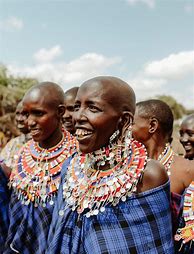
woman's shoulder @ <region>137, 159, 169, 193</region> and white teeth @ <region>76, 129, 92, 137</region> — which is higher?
white teeth @ <region>76, 129, 92, 137</region>

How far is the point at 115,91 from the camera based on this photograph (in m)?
1.99

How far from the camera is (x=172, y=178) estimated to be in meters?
2.79

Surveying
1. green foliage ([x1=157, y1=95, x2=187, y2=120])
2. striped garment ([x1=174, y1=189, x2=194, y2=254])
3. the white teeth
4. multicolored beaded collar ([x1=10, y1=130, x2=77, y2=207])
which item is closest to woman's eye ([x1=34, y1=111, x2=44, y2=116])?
multicolored beaded collar ([x1=10, y1=130, x2=77, y2=207])

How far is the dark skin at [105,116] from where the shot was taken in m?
1.98

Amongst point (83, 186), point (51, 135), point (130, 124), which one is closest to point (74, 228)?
point (83, 186)

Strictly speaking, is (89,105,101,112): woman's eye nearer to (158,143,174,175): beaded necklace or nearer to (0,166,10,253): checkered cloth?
(158,143,174,175): beaded necklace

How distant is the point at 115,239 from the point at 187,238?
484 mm

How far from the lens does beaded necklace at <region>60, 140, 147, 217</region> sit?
1.99 metres

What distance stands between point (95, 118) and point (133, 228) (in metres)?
0.60

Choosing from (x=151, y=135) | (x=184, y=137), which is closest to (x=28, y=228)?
(x=151, y=135)

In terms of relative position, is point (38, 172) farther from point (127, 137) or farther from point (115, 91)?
point (115, 91)

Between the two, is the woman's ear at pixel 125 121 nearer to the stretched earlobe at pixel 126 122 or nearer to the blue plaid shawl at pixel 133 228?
the stretched earlobe at pixel 126 122

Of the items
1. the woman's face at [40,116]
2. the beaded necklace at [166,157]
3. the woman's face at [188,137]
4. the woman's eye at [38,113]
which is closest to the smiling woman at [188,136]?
the woman's face at [188,137]

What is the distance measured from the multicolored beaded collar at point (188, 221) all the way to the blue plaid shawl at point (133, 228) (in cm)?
18
